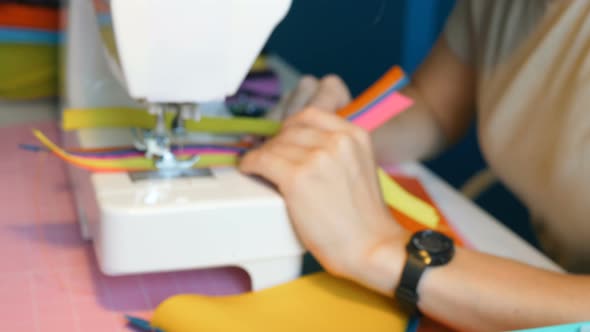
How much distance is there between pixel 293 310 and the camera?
76 centimetres

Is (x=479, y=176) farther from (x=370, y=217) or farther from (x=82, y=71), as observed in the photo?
(x=82, y=71)

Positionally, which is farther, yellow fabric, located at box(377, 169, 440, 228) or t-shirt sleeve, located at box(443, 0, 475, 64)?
t-shirt sleeve, located at box(443, 0, 475, 64)

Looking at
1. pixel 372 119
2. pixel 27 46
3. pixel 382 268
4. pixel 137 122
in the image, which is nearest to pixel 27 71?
pixel 27 46

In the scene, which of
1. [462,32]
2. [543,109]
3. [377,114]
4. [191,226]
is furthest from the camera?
[462,32]

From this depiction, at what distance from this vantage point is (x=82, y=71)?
0.99m

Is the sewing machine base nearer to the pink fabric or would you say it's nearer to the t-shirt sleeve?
the pink fabric

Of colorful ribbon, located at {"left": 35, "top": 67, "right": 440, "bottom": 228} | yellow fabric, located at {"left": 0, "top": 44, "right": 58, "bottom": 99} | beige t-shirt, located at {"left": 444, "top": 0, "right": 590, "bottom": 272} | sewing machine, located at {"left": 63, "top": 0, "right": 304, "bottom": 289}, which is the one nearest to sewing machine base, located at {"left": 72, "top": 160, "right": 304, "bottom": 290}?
sewing machine, located at {"left": 63, "top": 0, "right": 304, "bottom": 289}

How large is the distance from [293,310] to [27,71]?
0.82 m

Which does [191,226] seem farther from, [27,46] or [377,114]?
[27,46]

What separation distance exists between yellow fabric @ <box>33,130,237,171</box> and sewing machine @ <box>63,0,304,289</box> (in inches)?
0.5

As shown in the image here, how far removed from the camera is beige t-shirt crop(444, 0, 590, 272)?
3.15ft

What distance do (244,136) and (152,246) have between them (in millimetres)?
307

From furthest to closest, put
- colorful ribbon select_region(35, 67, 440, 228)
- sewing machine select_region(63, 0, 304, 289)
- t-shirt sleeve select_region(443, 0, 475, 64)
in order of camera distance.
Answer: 1. t-shirt sleeve select_region(443, 0, 475, 64)
2. colorful ribbon select_region(35, 67, 440, 228)
3. sewing machine select_region(63, 0, 304, 289)

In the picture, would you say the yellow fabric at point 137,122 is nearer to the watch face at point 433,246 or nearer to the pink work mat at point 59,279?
the pink work mat at point 59,279
